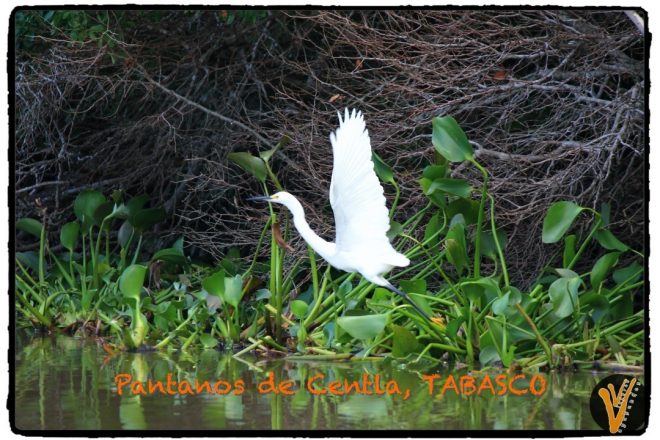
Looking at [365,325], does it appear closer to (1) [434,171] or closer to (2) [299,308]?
(2) [299,308]

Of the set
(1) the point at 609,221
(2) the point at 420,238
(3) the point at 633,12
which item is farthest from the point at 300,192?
(3) the point at 633,12

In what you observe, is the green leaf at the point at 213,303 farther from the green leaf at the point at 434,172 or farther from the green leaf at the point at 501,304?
the green leaf at the point at 501,304

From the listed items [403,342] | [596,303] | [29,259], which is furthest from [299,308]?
[29,259]

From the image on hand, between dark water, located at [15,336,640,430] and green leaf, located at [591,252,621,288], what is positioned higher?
green leaf, located at [591,252,621,288]

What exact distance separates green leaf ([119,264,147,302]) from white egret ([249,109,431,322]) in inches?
37.8

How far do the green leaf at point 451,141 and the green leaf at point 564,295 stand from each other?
26.3 inches

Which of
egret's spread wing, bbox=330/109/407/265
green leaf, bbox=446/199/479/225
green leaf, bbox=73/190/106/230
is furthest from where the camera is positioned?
green leaf, bbox=73/190/106/230

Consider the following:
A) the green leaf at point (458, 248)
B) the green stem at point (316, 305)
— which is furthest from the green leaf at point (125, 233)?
the green leaf at point (458, 248)

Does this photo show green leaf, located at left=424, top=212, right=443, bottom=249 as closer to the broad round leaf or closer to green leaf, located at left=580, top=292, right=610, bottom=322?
the broad round leaf

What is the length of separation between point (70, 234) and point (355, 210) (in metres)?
2.35

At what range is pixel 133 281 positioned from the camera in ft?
20.6

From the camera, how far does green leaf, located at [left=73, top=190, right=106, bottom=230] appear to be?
23.0 ft

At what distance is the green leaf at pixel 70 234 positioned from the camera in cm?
713

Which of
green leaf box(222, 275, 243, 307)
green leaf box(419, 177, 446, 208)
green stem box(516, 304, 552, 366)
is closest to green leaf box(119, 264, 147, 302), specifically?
green leaf box(222, 275, 243, 307)
